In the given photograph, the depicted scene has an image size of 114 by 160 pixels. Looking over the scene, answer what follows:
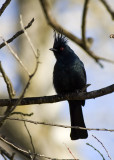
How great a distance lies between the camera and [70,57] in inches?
228

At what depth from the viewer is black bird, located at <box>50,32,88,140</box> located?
5.38 meters

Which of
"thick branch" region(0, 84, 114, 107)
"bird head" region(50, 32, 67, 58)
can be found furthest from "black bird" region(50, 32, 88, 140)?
"thick branch" region(0, 84, 114, 107)

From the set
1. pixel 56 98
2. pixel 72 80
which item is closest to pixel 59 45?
pixel 72 80

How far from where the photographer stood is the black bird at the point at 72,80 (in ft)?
17.7

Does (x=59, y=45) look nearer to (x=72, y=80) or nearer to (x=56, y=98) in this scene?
(x=72, y=80)

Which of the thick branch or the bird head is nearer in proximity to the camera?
the thick branch

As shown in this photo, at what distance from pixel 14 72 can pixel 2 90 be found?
1119mm

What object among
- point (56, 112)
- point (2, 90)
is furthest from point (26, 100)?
point (56, 112)

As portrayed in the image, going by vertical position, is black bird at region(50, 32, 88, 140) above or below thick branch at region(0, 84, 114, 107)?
above

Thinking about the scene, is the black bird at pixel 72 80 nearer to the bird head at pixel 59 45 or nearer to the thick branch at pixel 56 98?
the bird head at pixel 59 45

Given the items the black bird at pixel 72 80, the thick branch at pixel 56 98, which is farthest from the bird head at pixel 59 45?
the thick branch at pixel 56 98

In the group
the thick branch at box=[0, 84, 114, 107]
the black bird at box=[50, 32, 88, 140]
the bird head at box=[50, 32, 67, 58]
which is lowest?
the thick branch at box=[0, 84, 114, 107]

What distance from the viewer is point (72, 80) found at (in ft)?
17.7

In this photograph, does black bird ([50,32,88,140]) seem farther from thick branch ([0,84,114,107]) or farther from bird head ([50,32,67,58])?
thick branch ([0,84,114,107])
